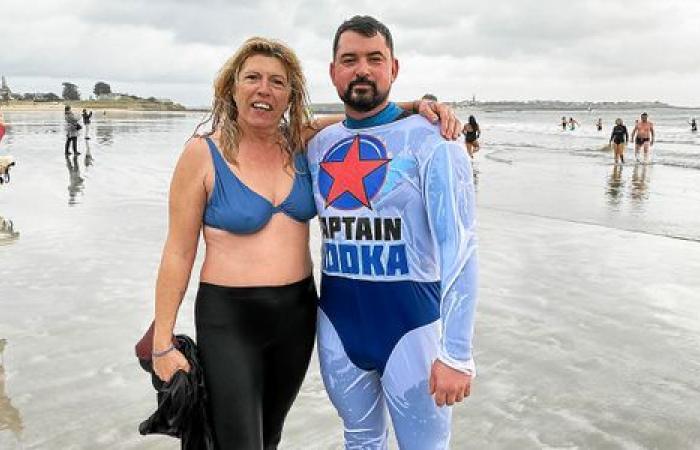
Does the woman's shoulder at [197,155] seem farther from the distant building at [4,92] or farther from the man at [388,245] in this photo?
the distant building at [4,92]

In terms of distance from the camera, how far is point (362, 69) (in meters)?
2.38

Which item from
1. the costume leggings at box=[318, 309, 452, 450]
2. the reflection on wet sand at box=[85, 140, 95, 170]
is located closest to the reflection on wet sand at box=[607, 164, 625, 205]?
the costume leggings at box=[318, 309, 452, 450]

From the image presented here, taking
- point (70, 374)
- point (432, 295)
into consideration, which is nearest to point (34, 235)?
point (70, 374)

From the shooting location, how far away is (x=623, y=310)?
5.57m

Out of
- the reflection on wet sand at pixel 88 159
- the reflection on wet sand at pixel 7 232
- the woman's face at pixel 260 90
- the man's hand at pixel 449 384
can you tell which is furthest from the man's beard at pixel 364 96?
the reflection on wet sand at pixel 88 159

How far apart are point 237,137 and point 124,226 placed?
7.00m

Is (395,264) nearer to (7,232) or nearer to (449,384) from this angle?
(449,384)

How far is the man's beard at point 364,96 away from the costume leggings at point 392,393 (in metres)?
0.88

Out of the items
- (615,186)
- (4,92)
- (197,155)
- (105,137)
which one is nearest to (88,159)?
(105,137)

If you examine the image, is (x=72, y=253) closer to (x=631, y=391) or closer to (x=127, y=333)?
(x=127, y=333)

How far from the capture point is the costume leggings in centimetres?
236

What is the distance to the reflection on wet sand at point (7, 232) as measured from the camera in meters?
7.73

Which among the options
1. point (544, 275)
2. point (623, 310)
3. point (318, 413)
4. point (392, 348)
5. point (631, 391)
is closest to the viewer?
point (392, 348)

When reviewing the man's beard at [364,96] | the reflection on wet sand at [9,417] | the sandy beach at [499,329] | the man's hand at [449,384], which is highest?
the man's beard at [364,96]
